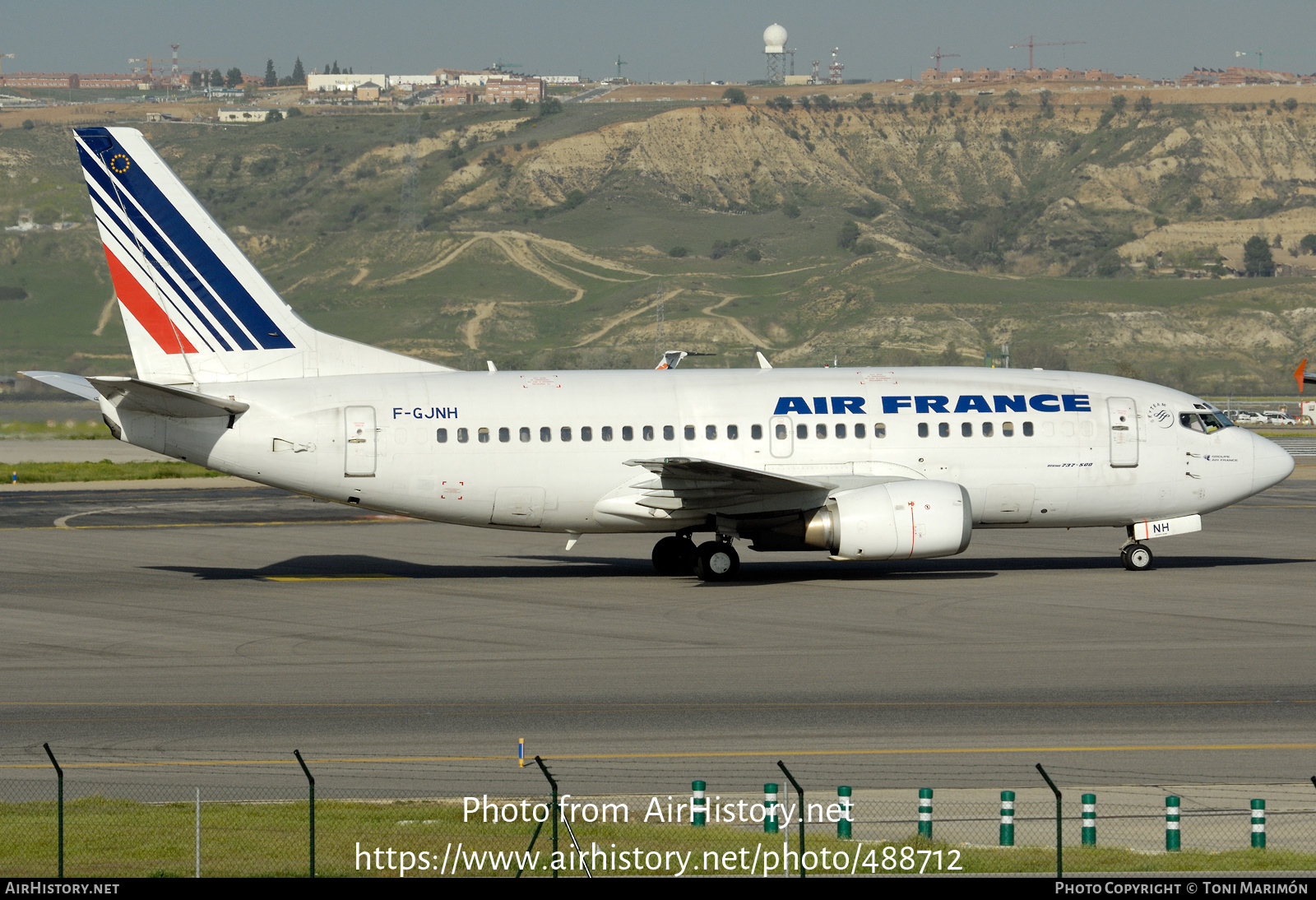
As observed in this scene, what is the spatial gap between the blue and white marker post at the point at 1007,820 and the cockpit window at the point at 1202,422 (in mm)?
24678

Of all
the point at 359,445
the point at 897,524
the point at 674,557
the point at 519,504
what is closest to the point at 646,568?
the point at 674,557

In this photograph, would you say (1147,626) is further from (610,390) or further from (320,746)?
(320,746)

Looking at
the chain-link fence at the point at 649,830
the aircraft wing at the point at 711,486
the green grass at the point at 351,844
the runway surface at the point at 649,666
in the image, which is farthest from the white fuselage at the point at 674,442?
the green grass at the point at 351,844

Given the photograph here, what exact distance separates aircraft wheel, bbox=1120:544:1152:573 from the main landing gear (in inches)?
391

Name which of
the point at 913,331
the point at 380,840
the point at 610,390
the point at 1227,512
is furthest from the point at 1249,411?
the point at 380,840

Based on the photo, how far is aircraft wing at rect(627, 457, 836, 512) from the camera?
109 feet

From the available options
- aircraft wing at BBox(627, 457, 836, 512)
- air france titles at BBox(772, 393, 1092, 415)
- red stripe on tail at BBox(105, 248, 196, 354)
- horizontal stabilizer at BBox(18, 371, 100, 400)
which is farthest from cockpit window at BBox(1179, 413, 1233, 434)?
horizontal stabilizer at BBox(18, 371, 100, 400)

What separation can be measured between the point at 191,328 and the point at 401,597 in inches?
337

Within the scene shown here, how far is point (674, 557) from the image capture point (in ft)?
121

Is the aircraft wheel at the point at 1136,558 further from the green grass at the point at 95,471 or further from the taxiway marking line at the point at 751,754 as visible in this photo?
the green grass at the point at 95,471

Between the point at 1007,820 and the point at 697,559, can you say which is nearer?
the point at 1007,820

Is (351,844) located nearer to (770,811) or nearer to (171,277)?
(770,811)

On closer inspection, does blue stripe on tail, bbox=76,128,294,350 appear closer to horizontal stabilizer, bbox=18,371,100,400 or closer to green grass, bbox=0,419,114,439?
horizontal stabilizer, bbox=18,371,100,400

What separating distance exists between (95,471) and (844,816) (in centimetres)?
6776
